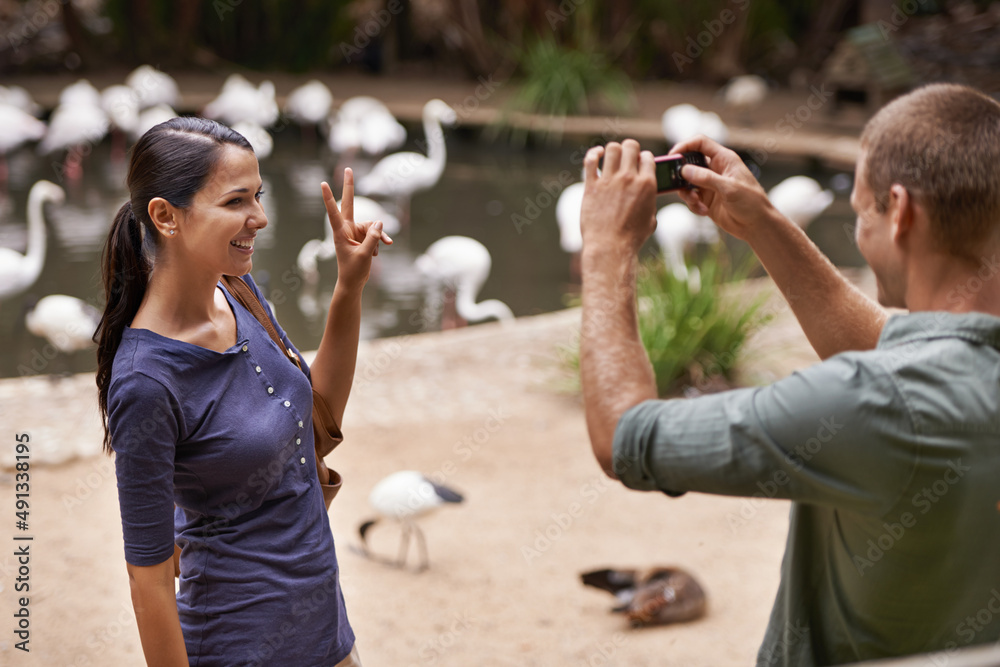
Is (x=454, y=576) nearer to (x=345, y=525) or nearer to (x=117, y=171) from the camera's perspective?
(x=345, y=525)

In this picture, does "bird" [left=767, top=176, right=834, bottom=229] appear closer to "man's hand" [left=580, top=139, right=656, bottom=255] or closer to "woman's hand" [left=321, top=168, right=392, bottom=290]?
"woman's hand" [left=321, top=168, right=392, bottom=290]

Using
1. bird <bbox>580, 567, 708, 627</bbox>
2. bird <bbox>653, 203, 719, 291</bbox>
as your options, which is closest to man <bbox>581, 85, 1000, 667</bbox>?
bird <bbox>580, 567, 708, 627</bbox>

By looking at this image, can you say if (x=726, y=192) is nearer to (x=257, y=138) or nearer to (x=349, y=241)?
(x=349, y=241)

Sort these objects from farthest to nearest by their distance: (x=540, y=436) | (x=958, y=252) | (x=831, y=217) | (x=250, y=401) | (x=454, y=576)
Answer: (x=831, y=217), (x=540, y=436), (x=454, y=576), (x=250, y=401), (x=958, y=252)

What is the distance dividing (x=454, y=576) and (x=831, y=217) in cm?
754

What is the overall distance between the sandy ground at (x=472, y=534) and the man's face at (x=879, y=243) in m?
2.19

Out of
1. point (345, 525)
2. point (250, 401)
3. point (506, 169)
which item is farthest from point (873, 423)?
point (506, 169)

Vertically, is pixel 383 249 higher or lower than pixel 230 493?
lower

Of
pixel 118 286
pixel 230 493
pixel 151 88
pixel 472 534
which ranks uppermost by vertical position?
pixel 118 286

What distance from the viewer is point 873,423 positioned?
1.14 meters

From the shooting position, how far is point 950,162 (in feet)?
3.99

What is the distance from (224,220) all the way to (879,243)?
1.07 meters

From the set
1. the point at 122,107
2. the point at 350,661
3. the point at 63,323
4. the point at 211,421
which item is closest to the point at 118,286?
the point at 211,421

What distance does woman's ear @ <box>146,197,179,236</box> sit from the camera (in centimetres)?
167
